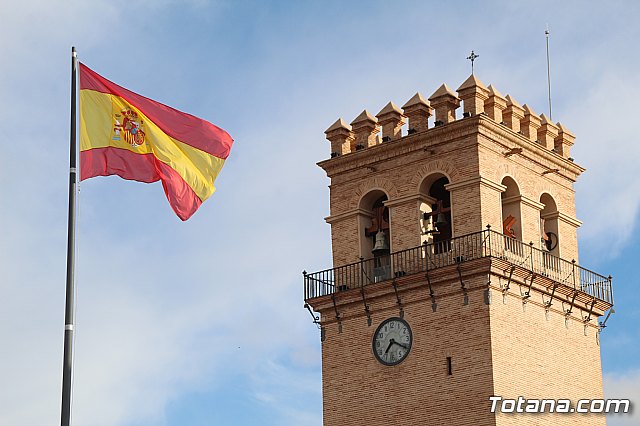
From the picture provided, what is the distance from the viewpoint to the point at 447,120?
49.5 m

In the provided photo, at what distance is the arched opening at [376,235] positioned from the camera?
49656 millimetres

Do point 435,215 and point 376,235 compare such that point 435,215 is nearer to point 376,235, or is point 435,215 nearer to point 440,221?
point 440,221

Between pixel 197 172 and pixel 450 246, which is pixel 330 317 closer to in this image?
pixel 450 246

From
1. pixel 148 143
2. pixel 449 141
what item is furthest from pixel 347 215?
pixel 148 143

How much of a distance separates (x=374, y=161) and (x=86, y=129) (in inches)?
893

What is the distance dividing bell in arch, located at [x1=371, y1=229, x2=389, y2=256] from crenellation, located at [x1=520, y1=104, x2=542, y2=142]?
5920 millimetres

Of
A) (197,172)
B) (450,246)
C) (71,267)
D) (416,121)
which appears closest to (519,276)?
(450,246)

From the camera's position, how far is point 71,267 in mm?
26266

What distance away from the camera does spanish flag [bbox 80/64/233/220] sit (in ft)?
95.3

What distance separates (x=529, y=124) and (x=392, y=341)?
8922mm

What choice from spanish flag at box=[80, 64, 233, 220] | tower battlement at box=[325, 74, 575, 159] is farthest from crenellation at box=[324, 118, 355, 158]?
spanish flag at box=[80, 64, 233, 220]

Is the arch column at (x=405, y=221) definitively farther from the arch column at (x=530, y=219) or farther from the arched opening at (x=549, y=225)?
the arched opening at (x=549, y=225)

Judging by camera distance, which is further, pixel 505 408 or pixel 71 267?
pixel 505 408

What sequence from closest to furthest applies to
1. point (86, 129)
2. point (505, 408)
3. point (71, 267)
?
point (71, 267), point (86, 129), point (505, 408)
